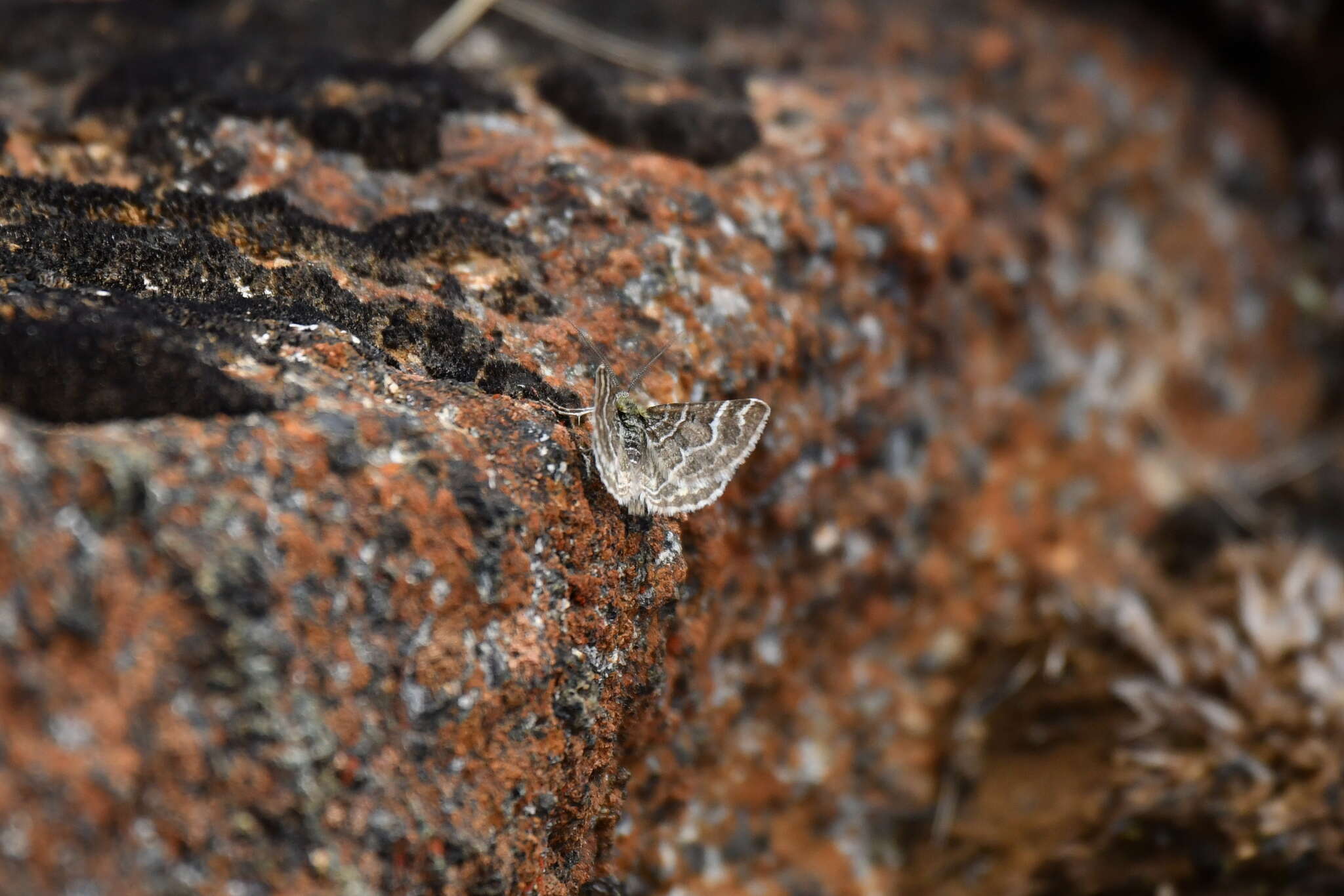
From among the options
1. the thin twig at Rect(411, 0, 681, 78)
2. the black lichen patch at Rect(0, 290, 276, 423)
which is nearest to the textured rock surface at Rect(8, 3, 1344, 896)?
the black lichen patch at Rect(0, 290, 276, 423)

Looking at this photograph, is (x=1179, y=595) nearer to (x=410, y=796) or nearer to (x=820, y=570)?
(x=820, y=570)

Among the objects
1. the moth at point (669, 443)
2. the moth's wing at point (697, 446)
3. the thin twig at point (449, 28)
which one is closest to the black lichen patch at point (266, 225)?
the moth at point (669, 443)

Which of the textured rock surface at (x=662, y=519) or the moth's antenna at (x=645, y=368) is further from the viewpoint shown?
the moth's antenna at (x=645, y=368)

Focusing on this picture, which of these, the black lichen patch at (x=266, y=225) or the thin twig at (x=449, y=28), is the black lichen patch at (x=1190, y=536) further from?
the thin twig at (x=449, y=28)

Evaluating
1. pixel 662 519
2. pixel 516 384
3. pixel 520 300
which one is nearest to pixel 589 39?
pixel 520 300

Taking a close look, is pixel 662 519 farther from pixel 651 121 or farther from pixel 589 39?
pixel 589 39

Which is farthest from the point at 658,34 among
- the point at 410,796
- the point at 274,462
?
the point at 410,796
